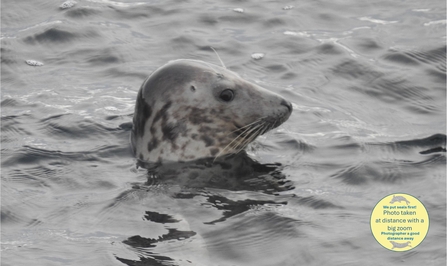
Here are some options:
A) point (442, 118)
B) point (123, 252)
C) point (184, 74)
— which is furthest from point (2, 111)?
point (442, 118)

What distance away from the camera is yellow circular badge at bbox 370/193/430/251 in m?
7.40

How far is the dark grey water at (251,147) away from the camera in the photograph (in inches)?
293

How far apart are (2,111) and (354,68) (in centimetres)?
413

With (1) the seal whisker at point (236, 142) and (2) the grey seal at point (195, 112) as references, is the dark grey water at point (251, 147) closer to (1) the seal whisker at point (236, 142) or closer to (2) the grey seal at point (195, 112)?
(1) the seal whisker at point (236, 142)

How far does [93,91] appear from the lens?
37.3ft

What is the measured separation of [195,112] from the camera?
30.1ft

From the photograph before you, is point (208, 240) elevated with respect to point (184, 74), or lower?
lower

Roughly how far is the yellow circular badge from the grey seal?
153 centimetres

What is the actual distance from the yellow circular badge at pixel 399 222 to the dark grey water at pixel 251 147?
86mm

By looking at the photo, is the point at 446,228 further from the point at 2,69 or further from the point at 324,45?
the point at 2,69

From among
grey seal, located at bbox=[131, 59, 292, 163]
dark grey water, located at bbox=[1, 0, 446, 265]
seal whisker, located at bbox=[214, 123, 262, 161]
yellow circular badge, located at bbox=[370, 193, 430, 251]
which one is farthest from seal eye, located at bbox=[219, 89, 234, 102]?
yellow circular badge, located at bbox=[370, 193, 430, 251]

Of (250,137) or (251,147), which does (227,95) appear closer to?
(250,137)

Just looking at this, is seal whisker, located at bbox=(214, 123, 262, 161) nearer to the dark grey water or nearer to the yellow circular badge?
the dark grey water

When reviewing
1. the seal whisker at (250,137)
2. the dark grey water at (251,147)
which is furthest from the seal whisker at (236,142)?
the dark grey water at (251,147)
